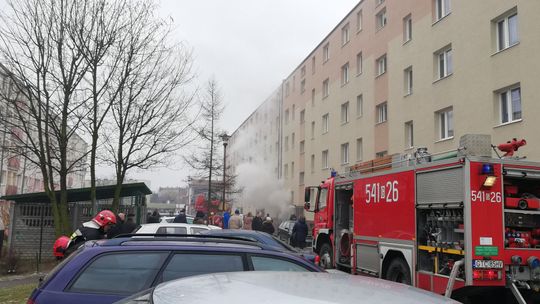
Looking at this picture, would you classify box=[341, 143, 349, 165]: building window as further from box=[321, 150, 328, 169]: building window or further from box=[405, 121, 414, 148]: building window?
box=[405, 121, 414, 148]: building window

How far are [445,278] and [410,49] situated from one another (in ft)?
56.1

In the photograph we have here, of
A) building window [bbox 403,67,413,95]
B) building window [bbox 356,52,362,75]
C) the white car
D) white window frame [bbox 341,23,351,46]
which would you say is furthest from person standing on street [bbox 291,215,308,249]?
white window frame [bbox 341,23,351,46]

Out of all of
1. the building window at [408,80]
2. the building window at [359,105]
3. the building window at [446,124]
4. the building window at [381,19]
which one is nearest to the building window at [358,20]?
the building window at [381,19]

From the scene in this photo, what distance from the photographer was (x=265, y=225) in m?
17.6

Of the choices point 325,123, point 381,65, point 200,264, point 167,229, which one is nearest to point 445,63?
point 381,65

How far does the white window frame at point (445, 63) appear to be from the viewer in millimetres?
19750

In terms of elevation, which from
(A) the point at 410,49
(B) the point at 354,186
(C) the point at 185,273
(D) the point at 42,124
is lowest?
(C) the point at 185,273

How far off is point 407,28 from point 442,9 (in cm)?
300

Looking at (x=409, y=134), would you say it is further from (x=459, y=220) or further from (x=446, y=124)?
(x=459, y=220)

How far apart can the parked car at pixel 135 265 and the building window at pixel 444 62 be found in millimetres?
17271

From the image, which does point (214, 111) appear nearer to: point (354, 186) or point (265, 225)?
point (265, 225)

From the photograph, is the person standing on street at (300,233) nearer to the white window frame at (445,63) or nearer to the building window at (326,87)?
the white window frame at (445,63)

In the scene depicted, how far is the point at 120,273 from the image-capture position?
13.6 feet

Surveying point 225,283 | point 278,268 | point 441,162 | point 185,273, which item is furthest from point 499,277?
point 225,283
